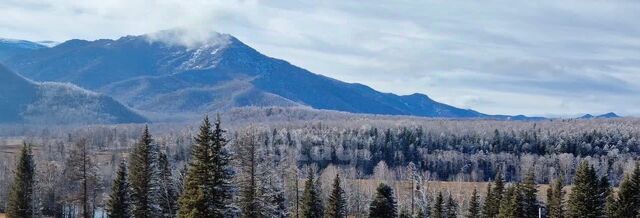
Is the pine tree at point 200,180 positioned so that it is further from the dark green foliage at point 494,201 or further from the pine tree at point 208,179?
the dark green foliage at point 494,201

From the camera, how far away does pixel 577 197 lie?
58.6m

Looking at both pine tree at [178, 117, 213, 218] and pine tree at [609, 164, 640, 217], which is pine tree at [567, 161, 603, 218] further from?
pine tree at [178, 117, 213, 218]

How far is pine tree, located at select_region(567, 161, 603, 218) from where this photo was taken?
5788 cm

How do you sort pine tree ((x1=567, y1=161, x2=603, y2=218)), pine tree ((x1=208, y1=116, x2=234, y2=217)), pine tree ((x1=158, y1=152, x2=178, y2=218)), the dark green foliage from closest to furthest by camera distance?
pine tree ((x1=208, y1=116, x2=234, y2=217)), pine tree ((x1=567, y1=161, x2=603, y2=218)), pine tree ((x1=158, y1=152, x2=178, y2=218)), the dark green foliage

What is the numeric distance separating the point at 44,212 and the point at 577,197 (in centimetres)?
9495

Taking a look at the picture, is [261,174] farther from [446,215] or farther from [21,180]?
[446,215]

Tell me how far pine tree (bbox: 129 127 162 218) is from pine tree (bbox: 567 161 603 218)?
33.3m

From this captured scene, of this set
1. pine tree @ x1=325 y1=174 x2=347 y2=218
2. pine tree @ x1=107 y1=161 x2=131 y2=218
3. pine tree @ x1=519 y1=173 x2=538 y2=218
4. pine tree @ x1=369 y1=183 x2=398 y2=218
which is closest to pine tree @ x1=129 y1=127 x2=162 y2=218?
pine tree @ x1=107 y1=161 x2=131 y2=218

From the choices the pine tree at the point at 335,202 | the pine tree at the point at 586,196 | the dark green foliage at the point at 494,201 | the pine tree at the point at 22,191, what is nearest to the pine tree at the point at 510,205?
the dark green foliage at the point at 494,201

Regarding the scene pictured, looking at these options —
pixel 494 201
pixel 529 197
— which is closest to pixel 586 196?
pixel 529 197

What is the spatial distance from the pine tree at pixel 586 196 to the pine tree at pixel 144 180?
1311 inches

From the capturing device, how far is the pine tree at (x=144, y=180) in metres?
56.8

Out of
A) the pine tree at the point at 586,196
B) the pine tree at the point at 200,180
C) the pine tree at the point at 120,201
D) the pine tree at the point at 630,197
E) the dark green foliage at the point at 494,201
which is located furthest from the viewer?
the dark green foliage at the point at 494,201

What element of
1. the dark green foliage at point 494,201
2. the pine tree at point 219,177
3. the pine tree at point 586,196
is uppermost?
the pine tree at point 219,177
